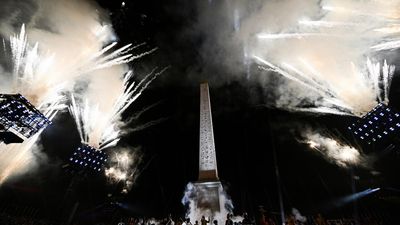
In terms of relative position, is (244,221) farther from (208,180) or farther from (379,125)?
(208,180)

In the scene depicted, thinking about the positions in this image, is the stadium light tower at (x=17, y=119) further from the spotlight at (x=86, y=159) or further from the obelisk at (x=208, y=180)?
the obelisk at (x=208, y=180)

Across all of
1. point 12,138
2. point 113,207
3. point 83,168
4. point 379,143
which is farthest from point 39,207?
point 379,143

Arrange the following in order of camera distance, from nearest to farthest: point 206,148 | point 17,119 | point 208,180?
point 17,119
point 208,180
point 206,148

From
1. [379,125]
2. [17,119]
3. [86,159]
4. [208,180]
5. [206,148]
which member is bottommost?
[208,180]

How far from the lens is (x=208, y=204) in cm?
2550

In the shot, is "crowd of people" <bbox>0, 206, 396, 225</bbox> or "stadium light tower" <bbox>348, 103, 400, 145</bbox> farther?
"stadium light tower" <bbox>348, 103, 400, 145</bbox>

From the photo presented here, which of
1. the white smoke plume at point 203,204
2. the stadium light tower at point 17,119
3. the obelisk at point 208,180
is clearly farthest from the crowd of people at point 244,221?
the stadium light tower at point 17,119

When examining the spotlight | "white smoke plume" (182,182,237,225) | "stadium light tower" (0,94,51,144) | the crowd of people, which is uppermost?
"stadium light tower" (0,94,51,144)

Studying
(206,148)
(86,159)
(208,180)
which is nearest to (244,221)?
(86,159)

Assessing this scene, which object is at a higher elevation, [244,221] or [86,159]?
[86,159]

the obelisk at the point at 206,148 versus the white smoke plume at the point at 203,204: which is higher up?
the obelisk at the point at 206,148

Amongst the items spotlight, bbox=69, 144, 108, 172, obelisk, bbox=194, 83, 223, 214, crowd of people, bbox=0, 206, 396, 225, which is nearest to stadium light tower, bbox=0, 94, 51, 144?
spotlight, bbox=69, 144, 108, 172

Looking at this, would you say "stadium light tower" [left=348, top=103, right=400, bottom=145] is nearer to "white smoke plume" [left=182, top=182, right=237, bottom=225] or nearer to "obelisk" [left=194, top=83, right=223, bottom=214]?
"obelisk" [left=194, top=83, right=223, bottom=214]

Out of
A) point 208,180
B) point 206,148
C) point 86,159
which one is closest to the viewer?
point 86,159
